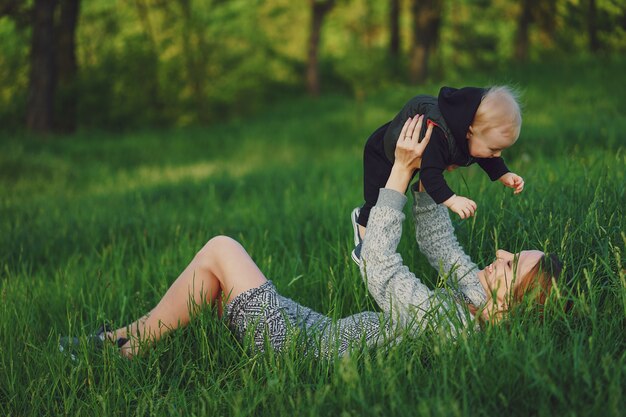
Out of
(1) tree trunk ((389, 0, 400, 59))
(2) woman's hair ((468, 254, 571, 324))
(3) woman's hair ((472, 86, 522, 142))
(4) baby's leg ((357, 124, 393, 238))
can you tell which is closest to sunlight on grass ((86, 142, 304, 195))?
(4) baby's leg ((357, 124, 393, 238))

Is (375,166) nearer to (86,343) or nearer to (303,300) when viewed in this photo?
(303,300)

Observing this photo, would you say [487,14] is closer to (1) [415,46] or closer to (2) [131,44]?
(1) [415,46]

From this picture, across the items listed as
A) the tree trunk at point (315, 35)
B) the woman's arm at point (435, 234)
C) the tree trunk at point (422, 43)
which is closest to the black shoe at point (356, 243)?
the woman's arm at point (435, 234)

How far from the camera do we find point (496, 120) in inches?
119

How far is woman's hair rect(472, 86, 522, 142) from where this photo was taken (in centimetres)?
301

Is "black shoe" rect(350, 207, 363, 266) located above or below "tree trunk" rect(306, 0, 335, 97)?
below

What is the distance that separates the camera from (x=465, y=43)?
27.2 meters

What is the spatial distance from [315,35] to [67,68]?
799 cm

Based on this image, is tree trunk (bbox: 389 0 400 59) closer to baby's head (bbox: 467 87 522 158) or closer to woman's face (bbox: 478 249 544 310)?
baby's head (bbox: 467 87 522 158)

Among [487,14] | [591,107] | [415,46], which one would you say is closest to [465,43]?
[487,14]

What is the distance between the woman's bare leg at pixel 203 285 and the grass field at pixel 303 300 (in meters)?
0.10

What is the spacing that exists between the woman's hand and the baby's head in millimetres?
220

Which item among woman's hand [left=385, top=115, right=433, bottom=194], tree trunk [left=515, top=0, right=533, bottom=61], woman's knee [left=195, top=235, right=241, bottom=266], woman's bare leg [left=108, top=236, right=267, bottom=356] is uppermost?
tree trunk [left=515, top=0, right=533, bottom=61]

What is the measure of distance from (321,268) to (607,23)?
5973mm
